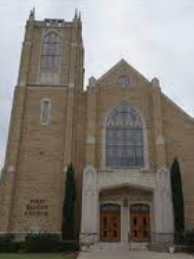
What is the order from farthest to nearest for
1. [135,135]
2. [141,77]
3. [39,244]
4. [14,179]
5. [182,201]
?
[141,77] < [135,135] < [14,179] < [182,201] < [39,244]

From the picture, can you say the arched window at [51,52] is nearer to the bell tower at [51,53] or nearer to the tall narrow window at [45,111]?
the bell tower at [51,53]

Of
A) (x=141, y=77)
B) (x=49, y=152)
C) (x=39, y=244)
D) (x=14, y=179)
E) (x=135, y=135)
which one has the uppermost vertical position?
(x=141, y=77)

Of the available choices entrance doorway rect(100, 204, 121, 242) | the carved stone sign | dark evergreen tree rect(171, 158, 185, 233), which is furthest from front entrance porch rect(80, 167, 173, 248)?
the carved stone sign

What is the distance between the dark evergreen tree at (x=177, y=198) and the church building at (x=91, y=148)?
1.28 feet

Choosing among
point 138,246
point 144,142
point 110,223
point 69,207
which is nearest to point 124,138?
point 144,142

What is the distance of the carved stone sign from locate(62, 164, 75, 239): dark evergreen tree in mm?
1942

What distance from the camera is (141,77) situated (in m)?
30.1

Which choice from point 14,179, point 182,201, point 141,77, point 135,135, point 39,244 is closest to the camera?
point 39,244

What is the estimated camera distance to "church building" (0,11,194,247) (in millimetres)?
24656

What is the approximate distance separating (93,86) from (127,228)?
12387 mm

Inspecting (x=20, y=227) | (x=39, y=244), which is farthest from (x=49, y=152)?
(x=39, y=244)

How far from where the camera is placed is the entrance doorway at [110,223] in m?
25.0

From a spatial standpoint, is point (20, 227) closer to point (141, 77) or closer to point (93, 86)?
point (93, 86)

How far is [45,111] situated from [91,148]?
18.7 ft
